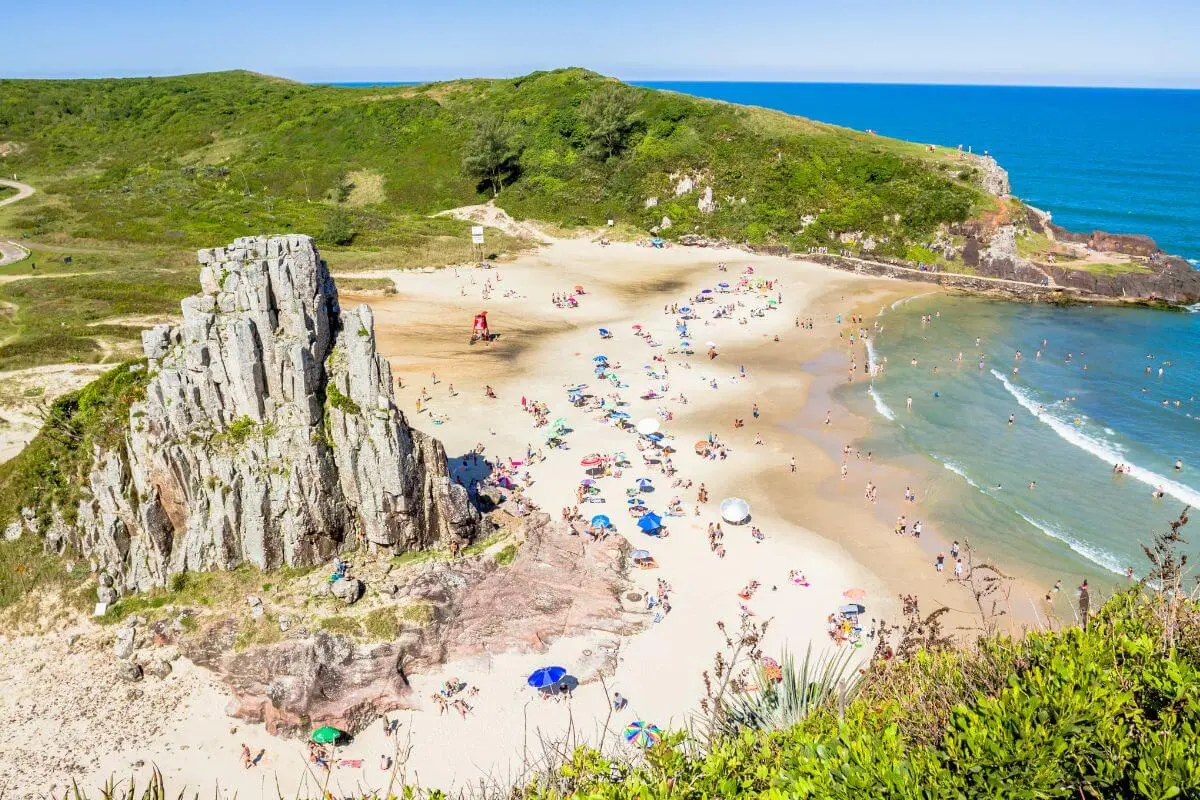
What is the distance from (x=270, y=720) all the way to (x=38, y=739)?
7.40m

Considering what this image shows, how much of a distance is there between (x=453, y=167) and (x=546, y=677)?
329 ft

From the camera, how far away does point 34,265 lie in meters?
73.1

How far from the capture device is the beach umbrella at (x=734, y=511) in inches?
1389

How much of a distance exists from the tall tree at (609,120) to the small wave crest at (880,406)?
219ft

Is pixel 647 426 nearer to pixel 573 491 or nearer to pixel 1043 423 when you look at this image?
pixel 573 491

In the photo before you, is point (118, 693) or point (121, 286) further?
point (121, 286)

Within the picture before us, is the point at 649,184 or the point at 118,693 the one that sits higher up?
the point at 649,184

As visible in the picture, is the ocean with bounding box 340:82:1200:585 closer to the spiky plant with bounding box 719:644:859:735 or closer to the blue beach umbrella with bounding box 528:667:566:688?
the spiky plant with bounding box 719:644:859:735

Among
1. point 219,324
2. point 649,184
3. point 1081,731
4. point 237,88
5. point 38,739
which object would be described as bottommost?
point 38,739

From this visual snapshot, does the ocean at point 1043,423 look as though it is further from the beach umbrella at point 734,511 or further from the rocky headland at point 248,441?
the rocky headland at point 248,441

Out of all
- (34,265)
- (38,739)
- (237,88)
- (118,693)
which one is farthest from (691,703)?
(237,88)

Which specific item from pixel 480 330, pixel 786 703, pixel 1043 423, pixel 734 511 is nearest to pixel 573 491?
pixel 734 511

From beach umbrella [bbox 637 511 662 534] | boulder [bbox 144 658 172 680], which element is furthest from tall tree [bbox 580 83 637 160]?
boulder [bbox 144 658 172 680]

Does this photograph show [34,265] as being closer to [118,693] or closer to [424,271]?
[424,271]
